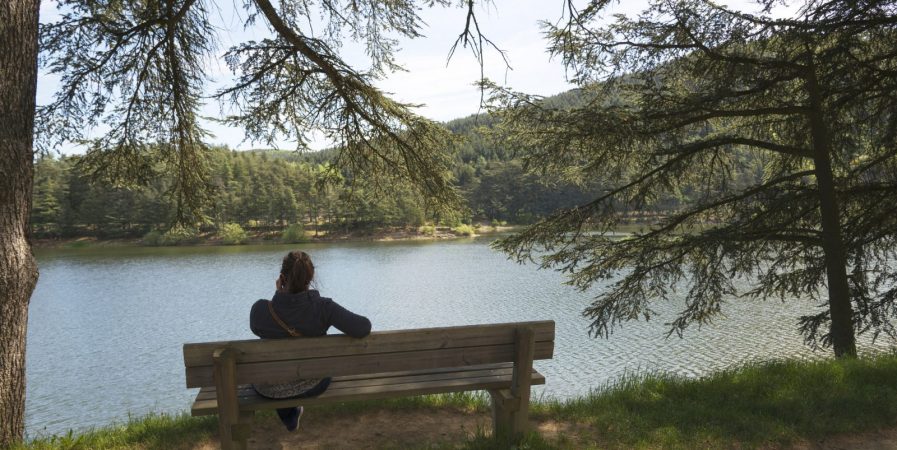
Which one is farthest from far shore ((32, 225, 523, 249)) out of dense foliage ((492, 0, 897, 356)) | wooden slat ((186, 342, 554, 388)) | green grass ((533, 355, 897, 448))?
wooden slat ((186, 342, 554, 388))

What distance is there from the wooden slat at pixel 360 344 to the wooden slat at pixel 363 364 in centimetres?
3

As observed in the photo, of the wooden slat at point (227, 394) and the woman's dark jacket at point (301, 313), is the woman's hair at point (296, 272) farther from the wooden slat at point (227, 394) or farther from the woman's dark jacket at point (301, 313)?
the wooden slat at point (227, 394)

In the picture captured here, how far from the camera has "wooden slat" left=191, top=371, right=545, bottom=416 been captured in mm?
2580

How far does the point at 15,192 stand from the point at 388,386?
7.74 ft

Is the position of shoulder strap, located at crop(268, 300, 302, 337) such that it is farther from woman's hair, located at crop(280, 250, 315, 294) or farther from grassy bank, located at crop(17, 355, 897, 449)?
grassy bank, located at crop(17, 355, 897, 449)

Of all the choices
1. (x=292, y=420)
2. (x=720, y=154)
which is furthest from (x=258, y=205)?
(x=292, y=420)

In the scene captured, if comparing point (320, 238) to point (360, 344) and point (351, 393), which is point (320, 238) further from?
point (360, 344)

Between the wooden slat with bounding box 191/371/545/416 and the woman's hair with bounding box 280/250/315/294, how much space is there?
1.78 ft

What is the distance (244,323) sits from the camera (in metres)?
15.7

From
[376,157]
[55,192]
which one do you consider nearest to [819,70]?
[376,157]

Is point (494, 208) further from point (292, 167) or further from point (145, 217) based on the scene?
point (145, 217)

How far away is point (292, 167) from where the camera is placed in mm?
68812

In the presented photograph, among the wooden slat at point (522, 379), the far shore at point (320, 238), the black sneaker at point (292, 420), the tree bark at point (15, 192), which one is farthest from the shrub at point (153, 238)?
the wooden slat at point (522, 379)

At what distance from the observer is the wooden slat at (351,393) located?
258 centimetres
